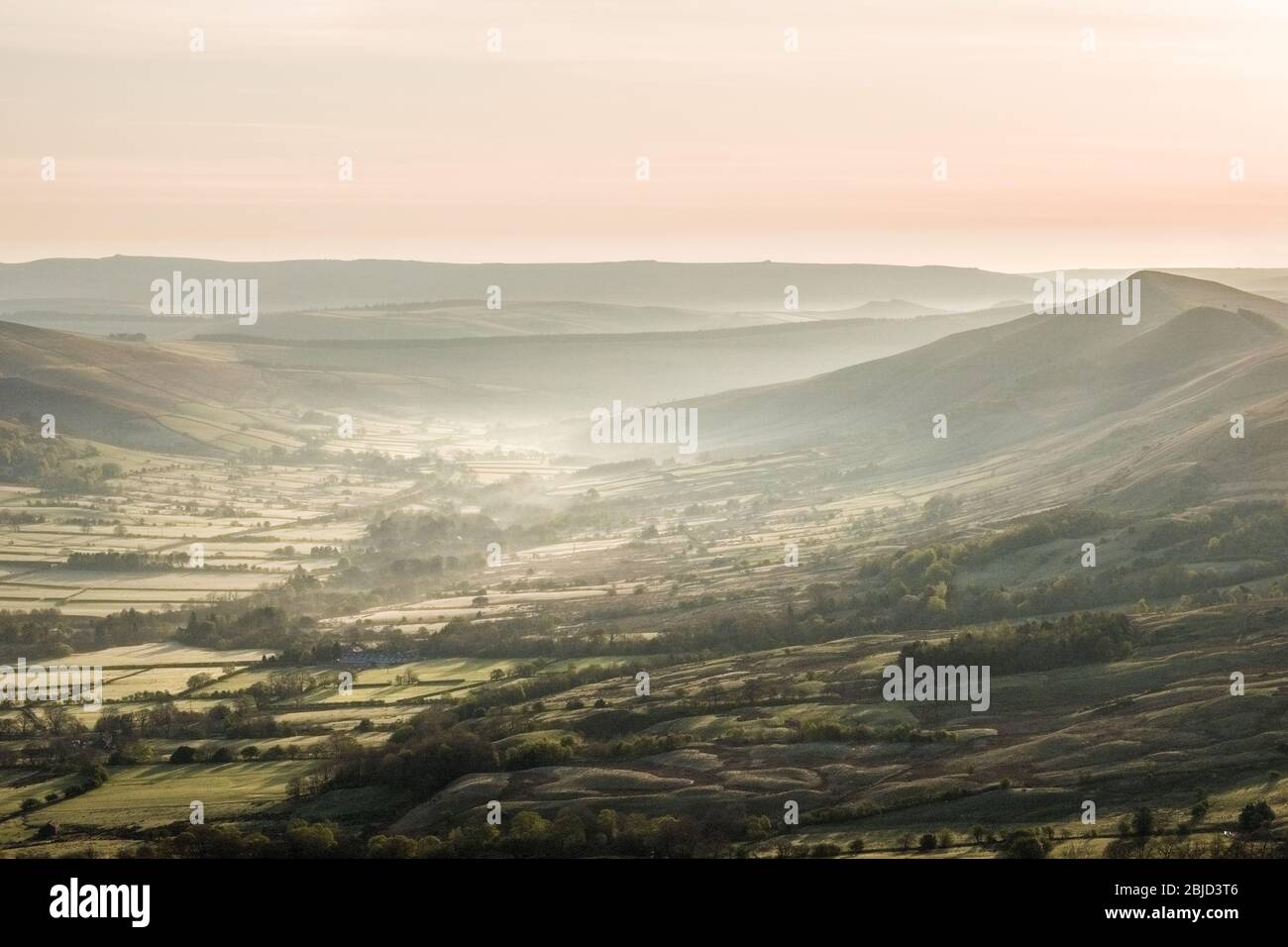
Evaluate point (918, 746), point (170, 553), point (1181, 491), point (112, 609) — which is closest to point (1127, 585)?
point (1181, 491)

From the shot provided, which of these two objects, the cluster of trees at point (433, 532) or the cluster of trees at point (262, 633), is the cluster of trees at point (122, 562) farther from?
the cluster of trees at point (262, 633)

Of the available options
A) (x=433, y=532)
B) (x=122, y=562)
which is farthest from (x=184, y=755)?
(x=433, y=532)

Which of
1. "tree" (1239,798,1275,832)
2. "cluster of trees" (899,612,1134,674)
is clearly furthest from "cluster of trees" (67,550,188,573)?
"tree" (1239,798,1275,832)

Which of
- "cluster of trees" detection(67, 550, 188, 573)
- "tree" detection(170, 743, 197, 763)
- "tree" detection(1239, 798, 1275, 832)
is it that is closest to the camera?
"tree" detection(1239, 798, 1275, 832)

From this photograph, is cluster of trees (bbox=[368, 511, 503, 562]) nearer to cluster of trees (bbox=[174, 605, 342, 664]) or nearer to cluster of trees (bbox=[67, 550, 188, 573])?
cluster of trees (bbox=[67, 550, 188, 573])

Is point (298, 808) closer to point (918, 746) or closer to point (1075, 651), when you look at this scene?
point (918, 746)

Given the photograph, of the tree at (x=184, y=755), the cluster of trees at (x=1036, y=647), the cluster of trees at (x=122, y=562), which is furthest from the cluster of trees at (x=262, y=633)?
the cluster of trees at (x=1036, y=647)

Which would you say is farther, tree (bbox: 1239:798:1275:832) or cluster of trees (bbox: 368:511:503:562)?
cluster of trees (bbox: 368:511:503:562)

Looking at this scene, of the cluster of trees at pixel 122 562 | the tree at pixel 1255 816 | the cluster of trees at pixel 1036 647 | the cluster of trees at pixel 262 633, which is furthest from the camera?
the cluster of trees at pixel 122 562

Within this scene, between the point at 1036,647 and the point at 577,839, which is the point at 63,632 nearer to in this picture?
the point at 577,839
